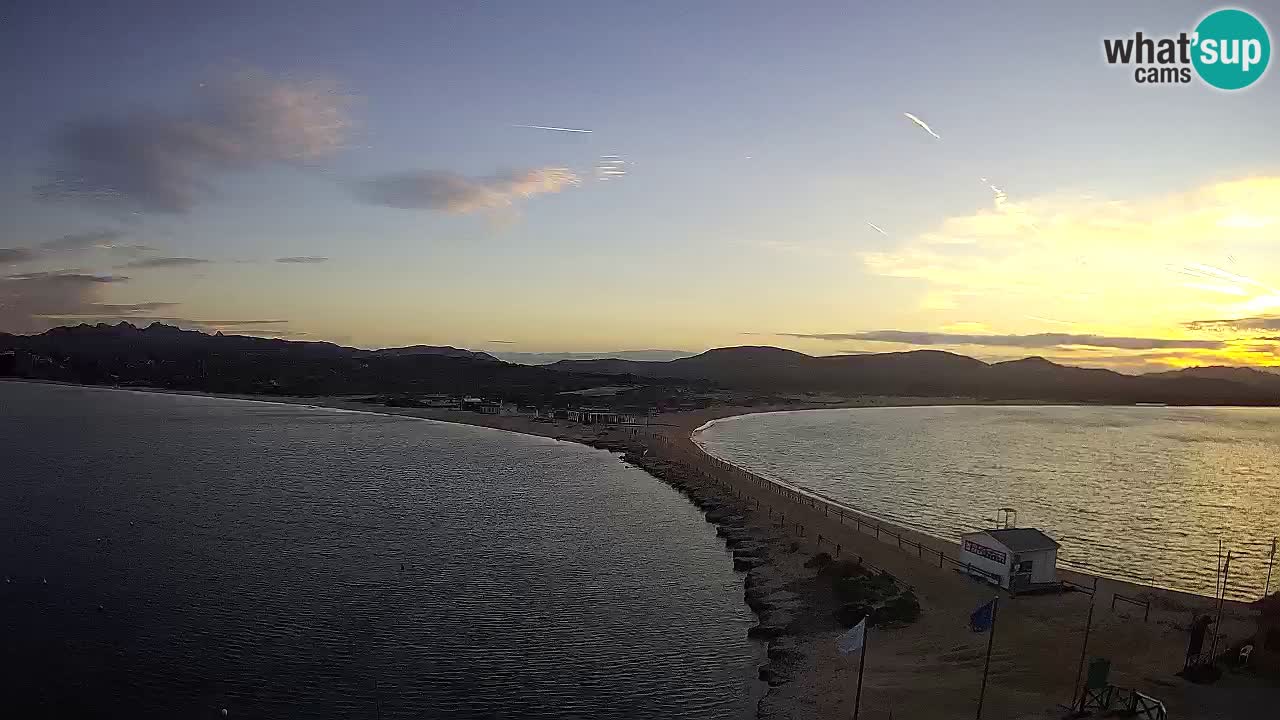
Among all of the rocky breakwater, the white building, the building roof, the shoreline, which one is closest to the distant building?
the shoreline

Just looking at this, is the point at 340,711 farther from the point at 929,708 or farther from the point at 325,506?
the point at 325,506

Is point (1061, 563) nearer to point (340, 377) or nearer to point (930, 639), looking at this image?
point (930, 639)

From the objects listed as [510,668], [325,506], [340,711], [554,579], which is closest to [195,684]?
[340,711]

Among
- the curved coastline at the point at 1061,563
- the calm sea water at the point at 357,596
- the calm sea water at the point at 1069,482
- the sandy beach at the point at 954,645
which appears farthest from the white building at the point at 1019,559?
the calm sea water at the point at 357,596

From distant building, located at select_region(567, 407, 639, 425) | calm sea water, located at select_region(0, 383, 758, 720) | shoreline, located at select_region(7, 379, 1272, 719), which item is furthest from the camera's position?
distant building, located at select_region(567, 407, 639, 425)

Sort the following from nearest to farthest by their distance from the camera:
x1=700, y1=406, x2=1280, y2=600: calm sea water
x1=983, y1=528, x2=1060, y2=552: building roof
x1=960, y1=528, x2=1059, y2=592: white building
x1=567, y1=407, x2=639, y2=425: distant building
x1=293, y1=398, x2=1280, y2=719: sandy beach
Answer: x1=293, y1=398, x2=1280, y2=719: sandy beach
x1=960, y1=528, x2=1059, y2=592: white building
x1=983, y1=528, x2=1060, y2=552: building roof
x1=700, y1=406, x2=1280, y2=600: calm sea water
x1=567, y1=407, x2=639, y2=425: distant building

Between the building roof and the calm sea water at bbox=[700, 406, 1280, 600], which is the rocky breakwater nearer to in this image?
the building roof
